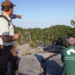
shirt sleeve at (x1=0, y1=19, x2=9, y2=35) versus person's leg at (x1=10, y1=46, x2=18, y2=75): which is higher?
shirt sleeve at (x1=0, y1=19, x2=9, y2=35)

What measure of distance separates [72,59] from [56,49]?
6.45 metres

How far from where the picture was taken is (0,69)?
6.84 feet

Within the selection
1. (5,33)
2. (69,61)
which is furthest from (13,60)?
(69,61)

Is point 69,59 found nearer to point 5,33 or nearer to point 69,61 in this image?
point 69,61

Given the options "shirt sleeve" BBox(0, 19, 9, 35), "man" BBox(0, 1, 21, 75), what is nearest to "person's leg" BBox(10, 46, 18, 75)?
"man" BBox(0, 1, 21, 75)

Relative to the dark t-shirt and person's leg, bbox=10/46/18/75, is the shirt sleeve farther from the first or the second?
the dark t-shirt

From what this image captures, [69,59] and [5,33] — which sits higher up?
[5,33]

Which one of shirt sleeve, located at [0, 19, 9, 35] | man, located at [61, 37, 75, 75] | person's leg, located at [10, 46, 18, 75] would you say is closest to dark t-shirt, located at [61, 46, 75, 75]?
man, located at [61, 37, 75, 75]

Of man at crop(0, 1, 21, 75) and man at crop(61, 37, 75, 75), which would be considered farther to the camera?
man at crop(61, 37, 75, 75)

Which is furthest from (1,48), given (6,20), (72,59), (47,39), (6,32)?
(47,39)

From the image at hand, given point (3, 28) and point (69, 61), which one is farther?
point (69, 61)

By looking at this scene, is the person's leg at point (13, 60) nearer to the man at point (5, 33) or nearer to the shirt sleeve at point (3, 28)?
the man at point (5, 33)

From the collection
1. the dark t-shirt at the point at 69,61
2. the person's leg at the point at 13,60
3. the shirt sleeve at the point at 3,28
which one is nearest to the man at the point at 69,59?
the dark t-shirt at the point at 69,61

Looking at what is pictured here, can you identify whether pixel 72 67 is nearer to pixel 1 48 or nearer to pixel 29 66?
pixel 1 48
